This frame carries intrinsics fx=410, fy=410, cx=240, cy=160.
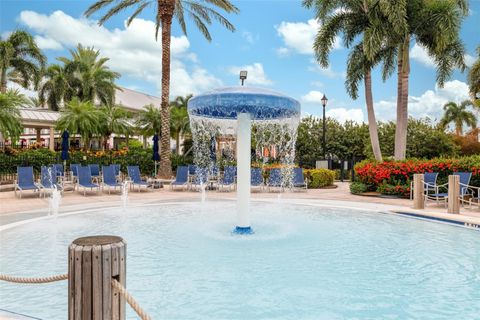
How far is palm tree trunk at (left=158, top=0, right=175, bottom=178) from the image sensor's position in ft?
67.8

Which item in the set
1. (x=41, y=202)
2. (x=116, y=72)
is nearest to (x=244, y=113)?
(x=41, y=202)

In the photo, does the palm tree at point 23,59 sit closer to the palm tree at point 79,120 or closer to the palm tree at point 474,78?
the palm tree at point 79,120

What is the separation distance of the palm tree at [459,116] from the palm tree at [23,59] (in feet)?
170

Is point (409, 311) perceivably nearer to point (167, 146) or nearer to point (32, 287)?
point (32, 287)

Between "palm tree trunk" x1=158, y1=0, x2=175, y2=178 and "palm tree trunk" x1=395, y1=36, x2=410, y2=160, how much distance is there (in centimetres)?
1143

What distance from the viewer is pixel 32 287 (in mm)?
5375

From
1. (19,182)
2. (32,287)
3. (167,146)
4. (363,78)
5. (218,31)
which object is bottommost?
(32,287)

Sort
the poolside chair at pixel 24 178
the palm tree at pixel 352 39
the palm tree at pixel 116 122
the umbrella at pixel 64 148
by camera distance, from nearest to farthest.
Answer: the poolside chair at pixel 24 178 < the umbrella at pixel 64 148 < the palm tree at pixel 352 39 < the palm tree at pixel 116 122

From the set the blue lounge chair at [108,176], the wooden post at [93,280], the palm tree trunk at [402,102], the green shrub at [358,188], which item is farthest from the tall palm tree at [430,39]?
the wooden post at [93,280]

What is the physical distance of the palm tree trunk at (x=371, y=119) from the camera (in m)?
20.8

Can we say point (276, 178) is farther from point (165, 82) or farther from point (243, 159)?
point (243, 159)

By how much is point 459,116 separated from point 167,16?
50942 mm

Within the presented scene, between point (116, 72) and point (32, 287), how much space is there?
41874 mm

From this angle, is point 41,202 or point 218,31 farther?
point 218,31
